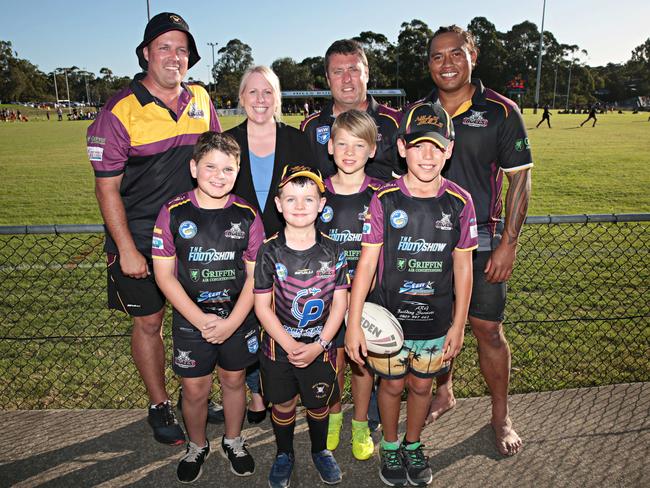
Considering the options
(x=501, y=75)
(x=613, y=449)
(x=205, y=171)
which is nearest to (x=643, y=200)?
(x=613, y=449)

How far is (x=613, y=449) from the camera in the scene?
3139 mm

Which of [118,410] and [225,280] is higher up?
[225,280]

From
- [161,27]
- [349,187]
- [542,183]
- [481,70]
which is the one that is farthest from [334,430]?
[481,70]

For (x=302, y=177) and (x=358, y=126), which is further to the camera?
(x=358, y=126)

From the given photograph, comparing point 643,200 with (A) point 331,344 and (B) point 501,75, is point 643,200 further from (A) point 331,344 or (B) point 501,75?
(B) point 501,75

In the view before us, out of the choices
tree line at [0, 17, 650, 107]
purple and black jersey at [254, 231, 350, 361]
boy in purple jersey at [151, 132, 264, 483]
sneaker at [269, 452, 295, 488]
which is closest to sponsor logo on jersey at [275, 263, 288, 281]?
purple and black jersey at [254, 231, 350, 361]

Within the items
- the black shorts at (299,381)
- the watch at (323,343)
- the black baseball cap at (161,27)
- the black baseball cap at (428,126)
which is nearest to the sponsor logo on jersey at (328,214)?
the black baseball cap at (428,126)

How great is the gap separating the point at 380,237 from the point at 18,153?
24691mm

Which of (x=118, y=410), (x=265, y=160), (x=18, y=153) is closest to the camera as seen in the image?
(x=265, y=160)

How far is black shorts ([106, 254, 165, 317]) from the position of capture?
3.36 meters

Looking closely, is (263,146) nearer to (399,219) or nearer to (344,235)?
(344,235)

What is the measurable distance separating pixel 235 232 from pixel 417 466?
177 centimetres

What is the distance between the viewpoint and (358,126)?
2963mm

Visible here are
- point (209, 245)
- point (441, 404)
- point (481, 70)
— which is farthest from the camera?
point (481, 70)
